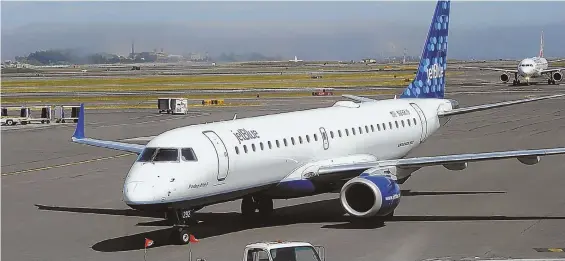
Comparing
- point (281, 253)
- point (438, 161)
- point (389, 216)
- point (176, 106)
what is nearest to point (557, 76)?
point (176, 106)

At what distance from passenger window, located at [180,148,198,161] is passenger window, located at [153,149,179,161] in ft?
0.51

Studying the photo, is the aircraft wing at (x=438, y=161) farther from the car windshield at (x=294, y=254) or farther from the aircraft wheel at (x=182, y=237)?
the car windshield at (x=294, y=254)

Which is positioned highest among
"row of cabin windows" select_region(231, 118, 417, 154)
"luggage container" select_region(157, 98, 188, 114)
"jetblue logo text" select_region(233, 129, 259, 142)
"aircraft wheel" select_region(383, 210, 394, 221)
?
"jetblue logo text" select_region(233, 129, 259, 142)

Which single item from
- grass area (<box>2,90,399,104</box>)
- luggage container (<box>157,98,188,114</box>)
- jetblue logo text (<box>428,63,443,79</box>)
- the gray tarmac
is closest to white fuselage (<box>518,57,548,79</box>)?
grass area (<box>2,90,399,104</box>)

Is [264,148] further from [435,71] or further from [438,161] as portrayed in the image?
[435,71]

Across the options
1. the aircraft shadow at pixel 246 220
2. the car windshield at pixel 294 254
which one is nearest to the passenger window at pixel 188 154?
the aircraft shadow at pixel 246 220

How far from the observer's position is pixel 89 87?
129 meters

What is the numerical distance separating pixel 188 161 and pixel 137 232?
3.68 metres

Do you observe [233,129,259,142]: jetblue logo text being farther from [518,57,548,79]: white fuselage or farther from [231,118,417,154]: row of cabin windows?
[518,57,548,79]: white fuselage

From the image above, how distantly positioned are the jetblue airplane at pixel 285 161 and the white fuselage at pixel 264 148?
0.09 ft

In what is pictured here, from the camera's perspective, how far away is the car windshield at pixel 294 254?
17.0m

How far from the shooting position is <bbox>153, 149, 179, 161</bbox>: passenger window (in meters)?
23.3

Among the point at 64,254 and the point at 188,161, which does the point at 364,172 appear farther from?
the point at 64,254

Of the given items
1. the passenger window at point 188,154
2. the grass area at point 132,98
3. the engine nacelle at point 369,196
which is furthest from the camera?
the grass area at point 132,98
